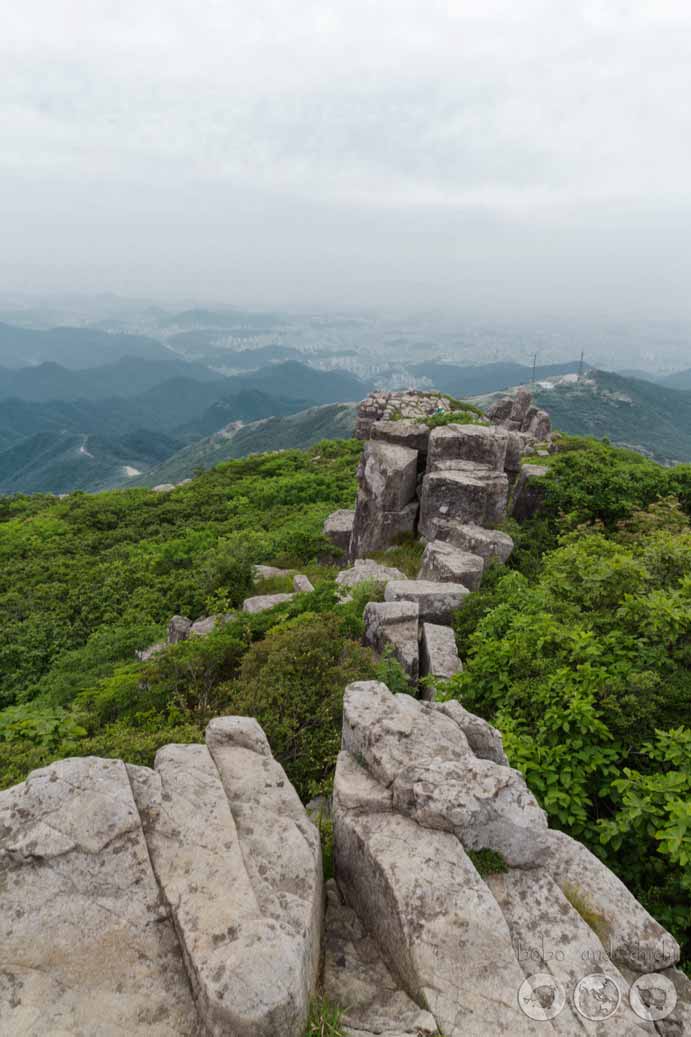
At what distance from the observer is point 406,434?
1862 centimetres

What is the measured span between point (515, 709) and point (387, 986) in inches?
166

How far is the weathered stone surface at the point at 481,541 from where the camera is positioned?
1447 cm

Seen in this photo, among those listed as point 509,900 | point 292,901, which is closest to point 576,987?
point 509,900

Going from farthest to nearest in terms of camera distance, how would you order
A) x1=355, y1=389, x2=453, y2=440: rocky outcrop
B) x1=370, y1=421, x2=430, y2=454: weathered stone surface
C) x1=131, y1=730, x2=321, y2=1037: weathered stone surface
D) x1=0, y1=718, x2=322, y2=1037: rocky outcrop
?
x1=355, y1=389, x2=453, y2=440: rocky outcrop, x1=370, y1=421, x2=430, y2=454: weathered stone surface, x1=0, y1=718, x2=322, y2=1037: rocky outcrop, x1=131, y1=730, x2=321, y2=1037: weathered stone surface

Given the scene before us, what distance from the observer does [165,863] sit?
A: 4.57m

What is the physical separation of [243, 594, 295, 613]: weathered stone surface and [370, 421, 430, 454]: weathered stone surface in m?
6.92

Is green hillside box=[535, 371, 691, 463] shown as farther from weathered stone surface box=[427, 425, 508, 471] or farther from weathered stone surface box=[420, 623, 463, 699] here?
weathered stone surface box=[420, 623, 463, 699]

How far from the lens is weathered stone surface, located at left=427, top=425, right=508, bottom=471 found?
1755 cm

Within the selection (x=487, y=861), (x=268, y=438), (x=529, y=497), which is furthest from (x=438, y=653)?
(x=268, y=438)

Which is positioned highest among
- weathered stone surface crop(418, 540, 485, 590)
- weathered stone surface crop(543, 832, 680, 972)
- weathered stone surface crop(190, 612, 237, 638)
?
weathered stone surface crop(543, 832, 680, 972)

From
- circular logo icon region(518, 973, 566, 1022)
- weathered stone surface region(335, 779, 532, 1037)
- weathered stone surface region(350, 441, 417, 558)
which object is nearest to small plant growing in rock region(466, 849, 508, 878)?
weathered stone surface region(335, 779, 532, 1037)

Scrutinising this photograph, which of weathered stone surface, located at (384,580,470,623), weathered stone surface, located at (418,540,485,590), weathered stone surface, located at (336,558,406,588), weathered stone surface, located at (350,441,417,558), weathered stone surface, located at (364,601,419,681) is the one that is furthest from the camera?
weathered stone surface, located at (350,441,417,558)

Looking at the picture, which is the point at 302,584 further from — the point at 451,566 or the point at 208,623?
the point at 451,566

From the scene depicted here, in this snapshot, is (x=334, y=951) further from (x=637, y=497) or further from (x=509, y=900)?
(x=637, y=497)
